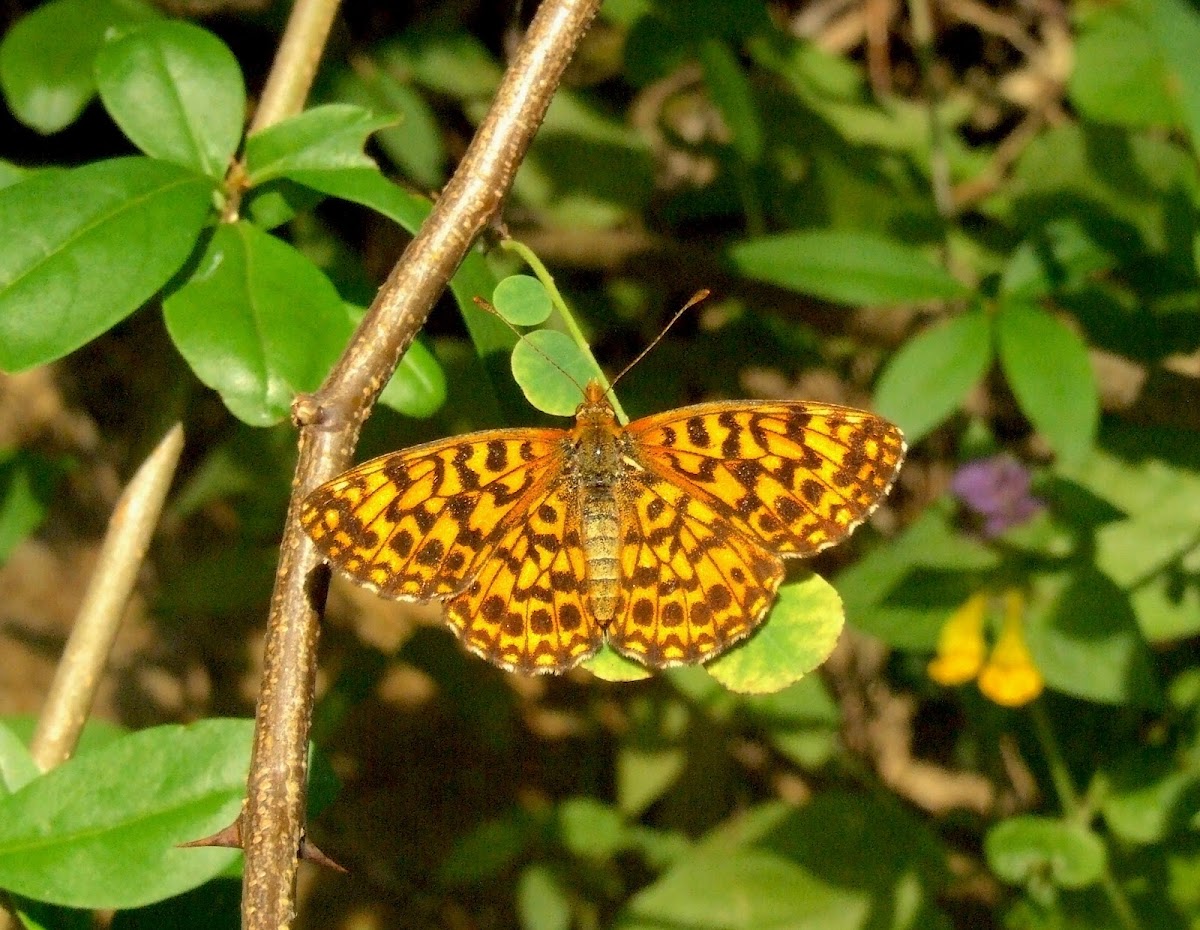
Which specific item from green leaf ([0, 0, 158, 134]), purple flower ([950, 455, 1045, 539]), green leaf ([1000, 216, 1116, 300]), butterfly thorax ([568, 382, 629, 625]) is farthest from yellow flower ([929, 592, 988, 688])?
green leaf ([0, 0, 158, 134])

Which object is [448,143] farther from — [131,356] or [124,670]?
[124,670]

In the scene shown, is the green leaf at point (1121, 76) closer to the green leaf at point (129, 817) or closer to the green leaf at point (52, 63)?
the green leaf at point (52, 63)

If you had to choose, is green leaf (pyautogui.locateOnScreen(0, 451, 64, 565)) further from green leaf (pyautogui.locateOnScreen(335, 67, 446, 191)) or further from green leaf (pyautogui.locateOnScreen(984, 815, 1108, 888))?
green leaf (pyautogui.locateOnScreen(984, 815, 1108, 888))

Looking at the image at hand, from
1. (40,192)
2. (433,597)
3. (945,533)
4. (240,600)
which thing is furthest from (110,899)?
(945,533)

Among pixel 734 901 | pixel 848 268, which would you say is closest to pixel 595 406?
pixel 848 268

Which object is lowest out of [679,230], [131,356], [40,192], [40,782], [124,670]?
[40,782]

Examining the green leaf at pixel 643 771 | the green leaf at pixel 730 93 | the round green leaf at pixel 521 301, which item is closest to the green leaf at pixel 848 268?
the green leaf at pixel 730 93

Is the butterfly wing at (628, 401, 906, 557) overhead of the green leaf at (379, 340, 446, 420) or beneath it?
beneath
